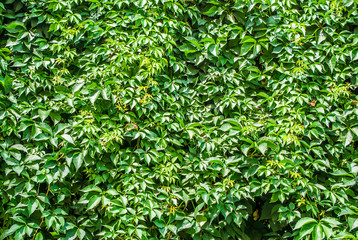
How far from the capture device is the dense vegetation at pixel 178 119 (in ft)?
7.16

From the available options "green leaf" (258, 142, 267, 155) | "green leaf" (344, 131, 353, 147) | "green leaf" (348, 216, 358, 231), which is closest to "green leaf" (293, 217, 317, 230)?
"green leaf" (348, 216, 358, 231)

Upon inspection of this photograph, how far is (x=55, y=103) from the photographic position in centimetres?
240

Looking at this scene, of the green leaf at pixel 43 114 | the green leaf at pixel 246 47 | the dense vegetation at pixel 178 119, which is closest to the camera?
the dense vegetation at pixel 178 119

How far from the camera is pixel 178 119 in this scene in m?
2.38

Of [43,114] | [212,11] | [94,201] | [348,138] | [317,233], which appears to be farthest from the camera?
[212,11]

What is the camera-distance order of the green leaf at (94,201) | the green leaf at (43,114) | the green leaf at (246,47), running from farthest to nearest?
the green leaf at (246,47), the green leaf at (43,114), the green leaf at (94,201)

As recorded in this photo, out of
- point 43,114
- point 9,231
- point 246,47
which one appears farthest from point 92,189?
point 246,47

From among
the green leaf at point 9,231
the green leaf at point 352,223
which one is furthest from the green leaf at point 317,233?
the green leaf at point 9,231

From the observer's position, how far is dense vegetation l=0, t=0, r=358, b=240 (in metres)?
2.18

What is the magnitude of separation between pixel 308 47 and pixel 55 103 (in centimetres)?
220

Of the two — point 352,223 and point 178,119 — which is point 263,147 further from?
point 352,223

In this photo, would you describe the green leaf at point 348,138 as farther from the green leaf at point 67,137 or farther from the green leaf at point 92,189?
the green leaf at point 67,137

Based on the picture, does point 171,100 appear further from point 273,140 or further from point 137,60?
point 273,140

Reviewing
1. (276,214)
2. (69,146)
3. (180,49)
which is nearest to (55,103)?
(69,146)
